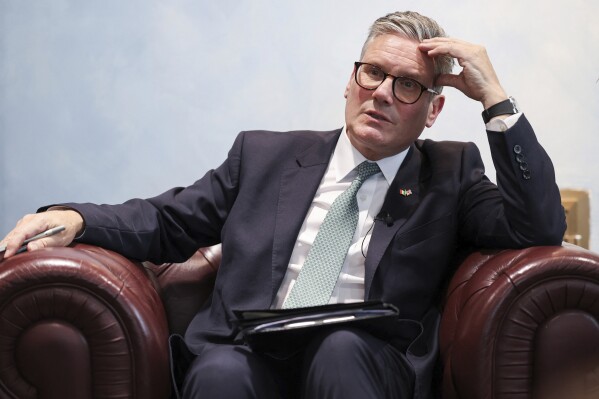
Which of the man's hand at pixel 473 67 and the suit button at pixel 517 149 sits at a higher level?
the man's hand at pixel 473 67

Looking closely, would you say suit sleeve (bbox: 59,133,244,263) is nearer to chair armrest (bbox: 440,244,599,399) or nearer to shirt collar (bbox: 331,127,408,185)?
shirt collar (bbox: 331,127,408,185)

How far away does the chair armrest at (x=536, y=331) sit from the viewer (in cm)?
157

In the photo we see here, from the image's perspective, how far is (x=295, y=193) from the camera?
199 centimetres

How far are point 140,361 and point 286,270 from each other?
0.45 meters

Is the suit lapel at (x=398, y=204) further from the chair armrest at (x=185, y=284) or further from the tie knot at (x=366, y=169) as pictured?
the chair armrest at (x=185, y=284)

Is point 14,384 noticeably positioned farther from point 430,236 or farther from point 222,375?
point 430,236

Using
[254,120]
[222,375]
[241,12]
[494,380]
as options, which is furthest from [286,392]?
[241,12]

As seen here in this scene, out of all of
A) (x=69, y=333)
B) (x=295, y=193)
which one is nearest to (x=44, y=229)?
(x=69, y=333)

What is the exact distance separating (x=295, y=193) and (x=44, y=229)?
606 mm

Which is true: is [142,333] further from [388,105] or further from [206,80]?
[206,80]

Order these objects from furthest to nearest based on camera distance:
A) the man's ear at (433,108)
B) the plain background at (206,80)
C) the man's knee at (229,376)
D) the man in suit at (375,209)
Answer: the plain background at (206,80) < the man's ear at (433,108) < the man in suit at (375,209) < the man's knee at (229,376)

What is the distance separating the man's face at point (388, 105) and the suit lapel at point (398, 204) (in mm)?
65

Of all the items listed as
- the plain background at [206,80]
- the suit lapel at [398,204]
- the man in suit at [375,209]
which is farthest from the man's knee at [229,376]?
the plain background at [206,80]

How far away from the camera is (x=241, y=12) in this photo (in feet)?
8.44
